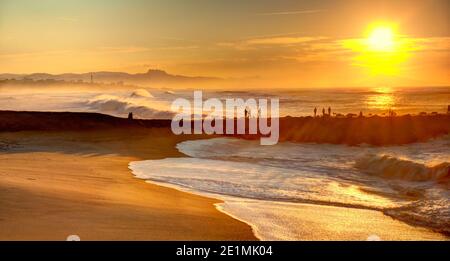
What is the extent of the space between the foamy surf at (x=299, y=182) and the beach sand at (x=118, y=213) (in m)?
0.37

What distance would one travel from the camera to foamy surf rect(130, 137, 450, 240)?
8.55m

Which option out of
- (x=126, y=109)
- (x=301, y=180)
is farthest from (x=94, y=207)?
(x=126, y=109)

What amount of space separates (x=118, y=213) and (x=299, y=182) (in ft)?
18.8

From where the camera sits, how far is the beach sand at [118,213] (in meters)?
6.32

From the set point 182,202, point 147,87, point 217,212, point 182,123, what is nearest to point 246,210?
point 217,212

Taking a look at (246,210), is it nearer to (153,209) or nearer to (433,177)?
(153,209)

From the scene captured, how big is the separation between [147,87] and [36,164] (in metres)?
81.7

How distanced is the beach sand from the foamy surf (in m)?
0.37

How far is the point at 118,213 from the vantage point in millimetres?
7398

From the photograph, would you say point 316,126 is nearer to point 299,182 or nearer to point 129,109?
point 299,182

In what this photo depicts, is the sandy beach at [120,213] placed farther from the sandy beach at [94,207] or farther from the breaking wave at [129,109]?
the breaking wave at [129,109]

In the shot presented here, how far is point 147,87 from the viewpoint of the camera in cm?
9362

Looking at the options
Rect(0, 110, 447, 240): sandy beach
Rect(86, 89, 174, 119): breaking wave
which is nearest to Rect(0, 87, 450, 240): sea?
Rect(0, 110, 447, 240): sandy beach

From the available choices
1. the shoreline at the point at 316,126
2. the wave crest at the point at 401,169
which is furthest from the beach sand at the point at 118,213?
the shoreline at the point at 316,126
